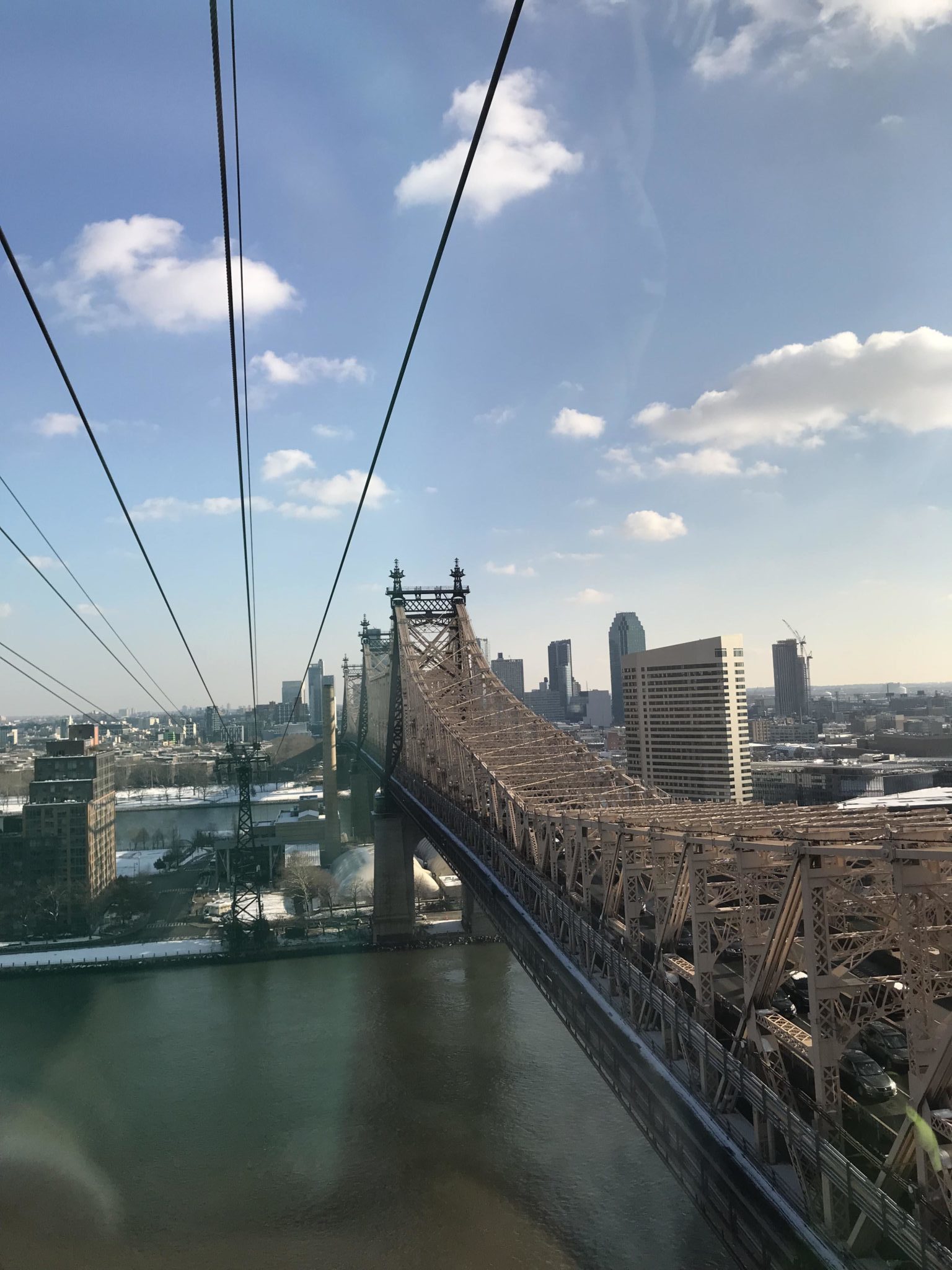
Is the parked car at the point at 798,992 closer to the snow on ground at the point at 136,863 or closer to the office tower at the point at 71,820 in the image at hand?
the office tower at the point at 71,820

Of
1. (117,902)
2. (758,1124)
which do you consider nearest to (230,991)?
(117,902)

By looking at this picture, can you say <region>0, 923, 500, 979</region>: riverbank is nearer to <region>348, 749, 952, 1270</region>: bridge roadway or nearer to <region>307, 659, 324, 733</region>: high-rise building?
<region>348, 749, 952, 1270</region>: bridge roadway

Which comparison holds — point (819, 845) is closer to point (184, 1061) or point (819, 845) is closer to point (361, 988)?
point (184, 1061)

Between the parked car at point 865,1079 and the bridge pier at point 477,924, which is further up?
the parked car at point 865,1079

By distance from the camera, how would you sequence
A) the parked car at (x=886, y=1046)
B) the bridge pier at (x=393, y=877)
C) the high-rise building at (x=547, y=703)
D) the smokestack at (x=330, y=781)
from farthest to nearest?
the high-rise building at (x=547, y=703) < the smokestack at (x=330, y=781) < the bridge pier at (x=393, y=877) < the parked car at (x=886, y=1046)

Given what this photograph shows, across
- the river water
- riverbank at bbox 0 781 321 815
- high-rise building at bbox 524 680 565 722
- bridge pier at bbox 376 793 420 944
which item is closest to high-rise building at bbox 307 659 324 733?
riverbank at bbox 0 781 321 815

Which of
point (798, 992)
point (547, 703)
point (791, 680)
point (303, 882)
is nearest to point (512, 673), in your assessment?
point (547, 703)

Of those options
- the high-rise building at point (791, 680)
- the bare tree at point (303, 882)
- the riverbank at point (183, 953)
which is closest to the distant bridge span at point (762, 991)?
the riverbank at point (183, 953)

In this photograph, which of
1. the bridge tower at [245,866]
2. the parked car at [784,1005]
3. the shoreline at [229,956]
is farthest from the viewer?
the bridge tower at [245,866]
